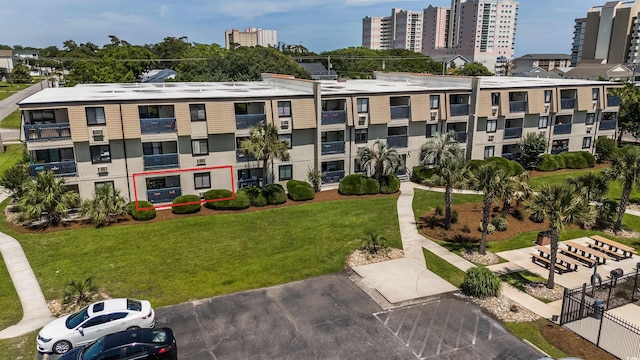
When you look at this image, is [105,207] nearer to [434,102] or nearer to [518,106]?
[434,102]

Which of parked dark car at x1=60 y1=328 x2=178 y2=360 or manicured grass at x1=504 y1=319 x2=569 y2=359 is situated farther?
manicured grass at x1=504 y1=319 x2=569 y2=359

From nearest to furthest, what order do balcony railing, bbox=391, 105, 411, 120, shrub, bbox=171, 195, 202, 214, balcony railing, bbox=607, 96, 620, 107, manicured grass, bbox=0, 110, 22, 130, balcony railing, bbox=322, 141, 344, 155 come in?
shrub, bbox=171, 195, 202, 214 < balcony railing, bbox=322, 141, 344, 155 < balcony railing, bbox=391, 105, 411, 120 < balcony railing, bbox=607, 96, 620, 107 < manicured grass, bbox=0, 110, 22, 130

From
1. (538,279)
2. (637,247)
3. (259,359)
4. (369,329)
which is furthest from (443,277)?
(637,247)

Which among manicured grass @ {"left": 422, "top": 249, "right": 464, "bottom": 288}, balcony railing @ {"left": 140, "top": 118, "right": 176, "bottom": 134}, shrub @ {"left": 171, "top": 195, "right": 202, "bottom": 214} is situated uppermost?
balcony railing @ {"left": 140, "top": 118, "right": 176, "bottom": 134}

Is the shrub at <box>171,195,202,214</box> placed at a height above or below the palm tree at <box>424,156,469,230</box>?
below

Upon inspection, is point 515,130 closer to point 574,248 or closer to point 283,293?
point 574,248

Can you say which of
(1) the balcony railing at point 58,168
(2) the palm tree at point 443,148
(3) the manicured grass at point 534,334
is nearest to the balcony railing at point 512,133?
(2) the palm tree at point 443,148

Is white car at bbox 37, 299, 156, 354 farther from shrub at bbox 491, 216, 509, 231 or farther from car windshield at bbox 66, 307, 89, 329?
shrub at bbox 491, 216, 509, 231

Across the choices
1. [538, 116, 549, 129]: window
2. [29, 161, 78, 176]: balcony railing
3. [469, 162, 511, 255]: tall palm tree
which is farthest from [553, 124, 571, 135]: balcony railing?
[29, 161, 78, 176]: balcony railing

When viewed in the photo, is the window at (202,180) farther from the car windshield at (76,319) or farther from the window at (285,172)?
the car windshield at (76,319)
